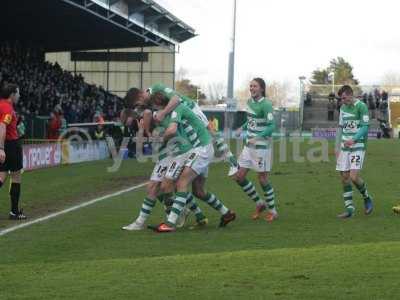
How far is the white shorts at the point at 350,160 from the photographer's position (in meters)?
12.6

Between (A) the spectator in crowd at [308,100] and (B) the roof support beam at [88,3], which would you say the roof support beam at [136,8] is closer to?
(B) the roof support beam at [88,3]

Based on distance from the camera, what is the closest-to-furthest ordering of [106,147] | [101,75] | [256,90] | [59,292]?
[59,292] < [256,90] < [106,147] < [101,75]

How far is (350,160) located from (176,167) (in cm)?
305

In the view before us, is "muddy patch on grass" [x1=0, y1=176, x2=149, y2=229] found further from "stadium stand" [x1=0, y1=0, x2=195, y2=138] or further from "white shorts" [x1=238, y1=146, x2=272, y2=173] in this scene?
"stadium stand" [x1=0, y1=0, x2=195, y2=138]

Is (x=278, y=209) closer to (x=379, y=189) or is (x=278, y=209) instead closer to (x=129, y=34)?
(x=379, y=189)

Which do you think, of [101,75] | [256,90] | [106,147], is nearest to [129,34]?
[101,75]

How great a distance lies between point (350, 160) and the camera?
12.6m

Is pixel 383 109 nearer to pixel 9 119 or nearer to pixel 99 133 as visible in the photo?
pixel 99 133

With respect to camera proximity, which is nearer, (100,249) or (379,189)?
(100,249)

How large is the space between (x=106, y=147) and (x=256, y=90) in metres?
21.6

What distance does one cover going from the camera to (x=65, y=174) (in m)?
23.3

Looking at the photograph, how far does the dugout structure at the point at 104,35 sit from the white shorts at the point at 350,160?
2561 cm

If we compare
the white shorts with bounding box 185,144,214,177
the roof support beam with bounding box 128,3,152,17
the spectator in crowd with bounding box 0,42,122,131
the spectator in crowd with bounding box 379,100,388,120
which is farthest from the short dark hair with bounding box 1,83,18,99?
the spectator in crowd with bounding box 379,100,388,120

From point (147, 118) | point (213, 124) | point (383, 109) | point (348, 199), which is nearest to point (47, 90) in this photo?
point (213, 124)
